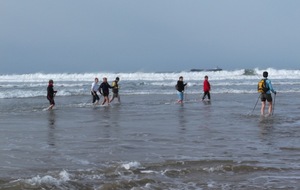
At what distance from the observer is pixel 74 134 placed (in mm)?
13438

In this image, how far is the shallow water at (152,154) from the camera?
7.65 meters

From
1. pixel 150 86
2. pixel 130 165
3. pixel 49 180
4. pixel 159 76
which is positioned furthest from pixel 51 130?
pixel 159 76

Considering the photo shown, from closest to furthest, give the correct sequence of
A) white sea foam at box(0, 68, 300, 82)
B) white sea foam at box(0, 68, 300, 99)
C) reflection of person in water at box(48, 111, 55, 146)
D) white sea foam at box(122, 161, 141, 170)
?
white sea foam at box(122, 161, 141, 170) < reflection of person in water at box(48, 111, 55, 146) < white sea foam at box(0, 68, 300, 99) < white sea foam at box(0, 68, 300, 82)

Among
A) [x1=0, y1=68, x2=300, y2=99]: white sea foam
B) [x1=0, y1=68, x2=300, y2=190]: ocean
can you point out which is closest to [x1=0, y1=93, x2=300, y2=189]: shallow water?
[x1=0, y1=68, x2=300, y2=190]: ocean

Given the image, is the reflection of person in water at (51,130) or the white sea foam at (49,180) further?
the reflection of person in water at (51,130)

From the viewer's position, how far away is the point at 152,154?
33.0ft

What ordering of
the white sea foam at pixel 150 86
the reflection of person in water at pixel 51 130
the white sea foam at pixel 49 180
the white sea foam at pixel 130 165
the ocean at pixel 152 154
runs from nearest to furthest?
the white sea foam at pixel 49 180
the ocean at pixel 152 154
the white sea foam at pixel 130 165
the reflection of person in water at pixel 51 130
the white sea foam at pixel 150 86

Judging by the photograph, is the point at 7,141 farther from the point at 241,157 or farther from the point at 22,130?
the point at 241,157

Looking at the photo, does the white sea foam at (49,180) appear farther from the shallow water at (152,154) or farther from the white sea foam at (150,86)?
the white sea foam at (150,86)

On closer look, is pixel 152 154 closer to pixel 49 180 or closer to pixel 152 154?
pixel 152 154

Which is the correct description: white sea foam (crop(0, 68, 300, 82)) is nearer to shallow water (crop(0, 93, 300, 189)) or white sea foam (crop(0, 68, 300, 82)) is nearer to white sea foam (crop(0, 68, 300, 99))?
white sea foam (crop(0, 68, 300, 99))

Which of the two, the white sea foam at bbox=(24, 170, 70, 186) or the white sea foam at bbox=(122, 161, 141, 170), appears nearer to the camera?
the white sea foam at bbox=(24, 170, 70, 186)

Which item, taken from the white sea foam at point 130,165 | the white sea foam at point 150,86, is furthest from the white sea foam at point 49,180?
the white sea foam at point 150,86

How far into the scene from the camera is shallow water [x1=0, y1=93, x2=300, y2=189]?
301 inches
